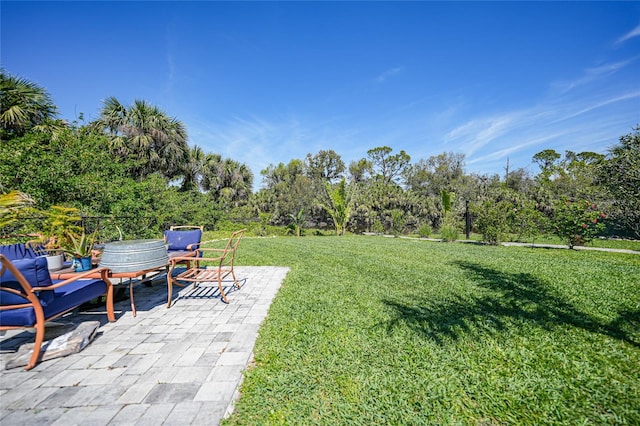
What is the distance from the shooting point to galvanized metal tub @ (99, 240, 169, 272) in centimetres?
338

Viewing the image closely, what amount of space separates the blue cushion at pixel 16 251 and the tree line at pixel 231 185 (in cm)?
289

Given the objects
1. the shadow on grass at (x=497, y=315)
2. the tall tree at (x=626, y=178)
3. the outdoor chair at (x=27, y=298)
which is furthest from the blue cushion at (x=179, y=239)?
the tall tree at (x=626, y=178)

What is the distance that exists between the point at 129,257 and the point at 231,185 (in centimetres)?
2099

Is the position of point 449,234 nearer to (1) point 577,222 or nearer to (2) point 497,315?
(1) point 577,222

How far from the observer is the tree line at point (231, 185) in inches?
240

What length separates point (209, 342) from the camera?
113 inches

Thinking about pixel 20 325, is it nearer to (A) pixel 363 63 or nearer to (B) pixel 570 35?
(B) pixel 570 35

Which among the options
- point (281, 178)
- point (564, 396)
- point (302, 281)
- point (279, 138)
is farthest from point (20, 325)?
point (281, 178)

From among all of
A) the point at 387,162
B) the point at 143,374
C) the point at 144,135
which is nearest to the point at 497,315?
the point at 143,374

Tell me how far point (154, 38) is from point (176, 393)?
11.8m

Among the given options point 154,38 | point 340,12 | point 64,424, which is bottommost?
point 64,424

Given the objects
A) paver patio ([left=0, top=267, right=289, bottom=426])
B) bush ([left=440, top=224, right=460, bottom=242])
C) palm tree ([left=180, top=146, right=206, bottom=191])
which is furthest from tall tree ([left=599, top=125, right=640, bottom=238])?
palm tree ([left=180, top=146, right=206, bottom=191])

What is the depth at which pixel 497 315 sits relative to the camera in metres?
3.56

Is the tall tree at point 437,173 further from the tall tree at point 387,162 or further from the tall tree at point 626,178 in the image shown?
the tall tree at point 626,178
